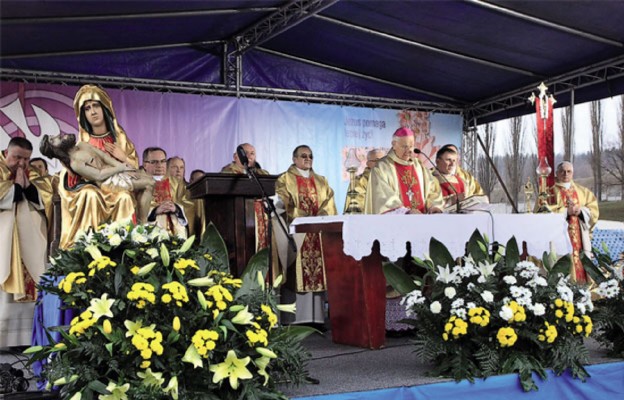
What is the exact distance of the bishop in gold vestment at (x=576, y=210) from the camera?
835 cm

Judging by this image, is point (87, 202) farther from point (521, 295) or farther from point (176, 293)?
point (521, 295)

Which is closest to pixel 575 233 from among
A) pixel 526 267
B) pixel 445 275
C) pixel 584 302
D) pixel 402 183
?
pixel 402 183

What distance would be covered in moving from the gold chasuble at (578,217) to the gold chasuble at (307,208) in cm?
303

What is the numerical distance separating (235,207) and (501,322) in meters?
1.87

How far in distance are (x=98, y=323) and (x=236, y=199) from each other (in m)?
1.66

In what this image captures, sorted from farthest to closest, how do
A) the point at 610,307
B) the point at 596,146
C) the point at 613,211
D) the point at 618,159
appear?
the point at 596,146
the point at 618,159
the point at 613,211
the point at 610,307

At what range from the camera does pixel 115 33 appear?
29.9 ft

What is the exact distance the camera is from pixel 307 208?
24.2 feet

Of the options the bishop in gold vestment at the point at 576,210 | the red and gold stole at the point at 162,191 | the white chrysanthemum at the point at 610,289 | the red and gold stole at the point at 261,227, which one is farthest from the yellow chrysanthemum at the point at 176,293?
the bishop in gold vestment at the point at 576,210

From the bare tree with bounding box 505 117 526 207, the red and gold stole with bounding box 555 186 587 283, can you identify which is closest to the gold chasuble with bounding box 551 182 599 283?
the red and gold stole with bounding box 555 186 587 283

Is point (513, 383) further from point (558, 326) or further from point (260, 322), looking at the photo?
point (260, 322)

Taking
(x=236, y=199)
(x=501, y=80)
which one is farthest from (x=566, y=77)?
(x=236, y=199)

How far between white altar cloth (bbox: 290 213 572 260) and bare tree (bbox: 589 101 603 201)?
344 inches

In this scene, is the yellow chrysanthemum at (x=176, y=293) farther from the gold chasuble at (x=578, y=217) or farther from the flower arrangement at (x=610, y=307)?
the gold chasuble at (x=578, y=217)
